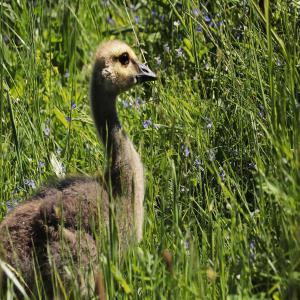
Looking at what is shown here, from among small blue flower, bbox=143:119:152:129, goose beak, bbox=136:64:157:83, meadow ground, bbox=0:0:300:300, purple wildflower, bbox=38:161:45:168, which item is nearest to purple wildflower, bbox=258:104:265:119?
meadow ground, bbox=0:0:300:300

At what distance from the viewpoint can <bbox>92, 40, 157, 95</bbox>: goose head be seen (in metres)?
5.62

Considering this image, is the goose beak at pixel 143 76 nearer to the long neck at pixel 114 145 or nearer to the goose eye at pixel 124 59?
the goose eye at pixel 124 59

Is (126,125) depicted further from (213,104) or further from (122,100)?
(213,104)

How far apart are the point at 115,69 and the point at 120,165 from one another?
64 centimetres

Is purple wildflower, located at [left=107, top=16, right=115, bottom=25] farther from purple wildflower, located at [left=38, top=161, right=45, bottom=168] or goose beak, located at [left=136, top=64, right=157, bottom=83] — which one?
purple wildflower, located at [left=38, top=161, right=45, bottom=168]

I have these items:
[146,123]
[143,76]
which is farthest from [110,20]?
[143,76]

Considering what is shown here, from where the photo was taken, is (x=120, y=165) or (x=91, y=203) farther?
(x=120, y=165)

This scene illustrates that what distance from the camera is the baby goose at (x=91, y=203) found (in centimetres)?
487

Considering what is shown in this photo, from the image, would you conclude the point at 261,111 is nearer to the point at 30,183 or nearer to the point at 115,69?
the point at 115,69

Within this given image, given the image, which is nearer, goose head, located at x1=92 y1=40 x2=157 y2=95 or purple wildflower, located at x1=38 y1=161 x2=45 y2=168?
goose head, located at x1=92 y1=40 x2=157 y2=95

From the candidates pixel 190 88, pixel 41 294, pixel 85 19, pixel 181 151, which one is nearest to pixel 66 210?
pixel 41 294

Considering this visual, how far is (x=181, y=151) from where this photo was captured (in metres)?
5.59

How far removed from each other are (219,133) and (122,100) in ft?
3.99

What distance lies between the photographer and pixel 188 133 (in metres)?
5.71
